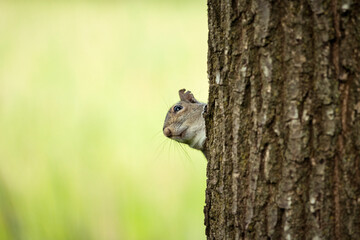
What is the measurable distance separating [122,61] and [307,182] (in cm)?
333

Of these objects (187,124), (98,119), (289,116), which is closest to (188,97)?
(187,124)

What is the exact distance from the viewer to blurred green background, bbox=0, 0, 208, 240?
150 inches

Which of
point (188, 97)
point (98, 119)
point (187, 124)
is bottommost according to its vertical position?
point (98, 119)

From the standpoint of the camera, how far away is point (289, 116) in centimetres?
155

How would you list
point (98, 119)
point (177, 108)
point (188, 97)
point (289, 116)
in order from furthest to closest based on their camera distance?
1. point (98, 119)
2. point (188, 97)
3. point (177, 108)
4. point (289, 116)

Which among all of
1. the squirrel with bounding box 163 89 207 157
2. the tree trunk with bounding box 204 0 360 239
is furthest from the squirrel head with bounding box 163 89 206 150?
the tree trunk with bounding box 204 0 360 239

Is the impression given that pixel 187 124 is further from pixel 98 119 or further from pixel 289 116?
pixel 98 119

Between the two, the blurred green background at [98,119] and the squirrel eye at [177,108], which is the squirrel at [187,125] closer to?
the squirrel eye at [177,108]

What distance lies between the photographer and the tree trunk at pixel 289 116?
1.48 meters

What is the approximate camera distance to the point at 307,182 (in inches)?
60.7

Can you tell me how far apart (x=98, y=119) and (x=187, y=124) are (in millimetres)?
1587

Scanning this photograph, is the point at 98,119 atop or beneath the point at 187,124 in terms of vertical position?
beneath

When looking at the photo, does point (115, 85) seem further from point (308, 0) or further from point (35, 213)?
point (308, 0)

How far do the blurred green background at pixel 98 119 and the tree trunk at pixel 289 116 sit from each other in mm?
1742
